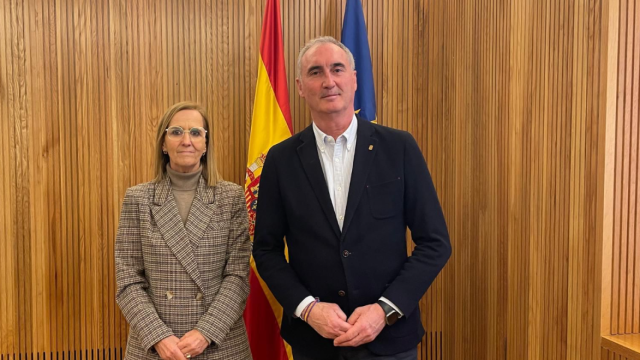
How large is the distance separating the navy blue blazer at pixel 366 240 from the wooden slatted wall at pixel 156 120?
0.83 meters

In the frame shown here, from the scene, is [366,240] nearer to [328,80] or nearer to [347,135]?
[347,135]

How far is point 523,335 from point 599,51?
121 centimetres

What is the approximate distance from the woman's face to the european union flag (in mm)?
1032

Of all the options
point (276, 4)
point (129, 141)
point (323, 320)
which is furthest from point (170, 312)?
point (276, 4)

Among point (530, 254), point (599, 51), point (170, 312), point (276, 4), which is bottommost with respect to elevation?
point (170, 312)

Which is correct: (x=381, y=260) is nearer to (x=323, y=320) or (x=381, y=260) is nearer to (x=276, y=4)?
(x=323, y=320)

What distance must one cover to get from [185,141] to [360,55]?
1.22m

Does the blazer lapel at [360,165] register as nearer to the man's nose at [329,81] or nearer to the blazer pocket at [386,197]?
the blazer pocket at [386,197]

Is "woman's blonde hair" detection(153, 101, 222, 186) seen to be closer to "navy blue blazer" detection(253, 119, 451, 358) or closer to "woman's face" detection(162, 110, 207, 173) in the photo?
"woman's face" detection(162, 110, 207, 173)

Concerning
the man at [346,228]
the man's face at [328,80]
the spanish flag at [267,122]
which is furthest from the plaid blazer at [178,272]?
the spanish flag at [267,122]

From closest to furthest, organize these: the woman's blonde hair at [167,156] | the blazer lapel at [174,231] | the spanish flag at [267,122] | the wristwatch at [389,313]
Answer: the wristwatch at [389,313] < the blazer lapel at [174,231] < the woman's blonde hair at [167,156] < the spanish flag at [267,122]

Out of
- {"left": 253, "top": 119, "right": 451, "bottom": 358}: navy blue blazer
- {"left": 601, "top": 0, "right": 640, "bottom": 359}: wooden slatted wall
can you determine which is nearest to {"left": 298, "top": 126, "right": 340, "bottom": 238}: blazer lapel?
{"left": 253, "top": 119, "right": 451, "bottom": 358}: navy blue blazer

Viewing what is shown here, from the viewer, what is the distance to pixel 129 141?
295 cm

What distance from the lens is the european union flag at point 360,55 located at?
283 cm
